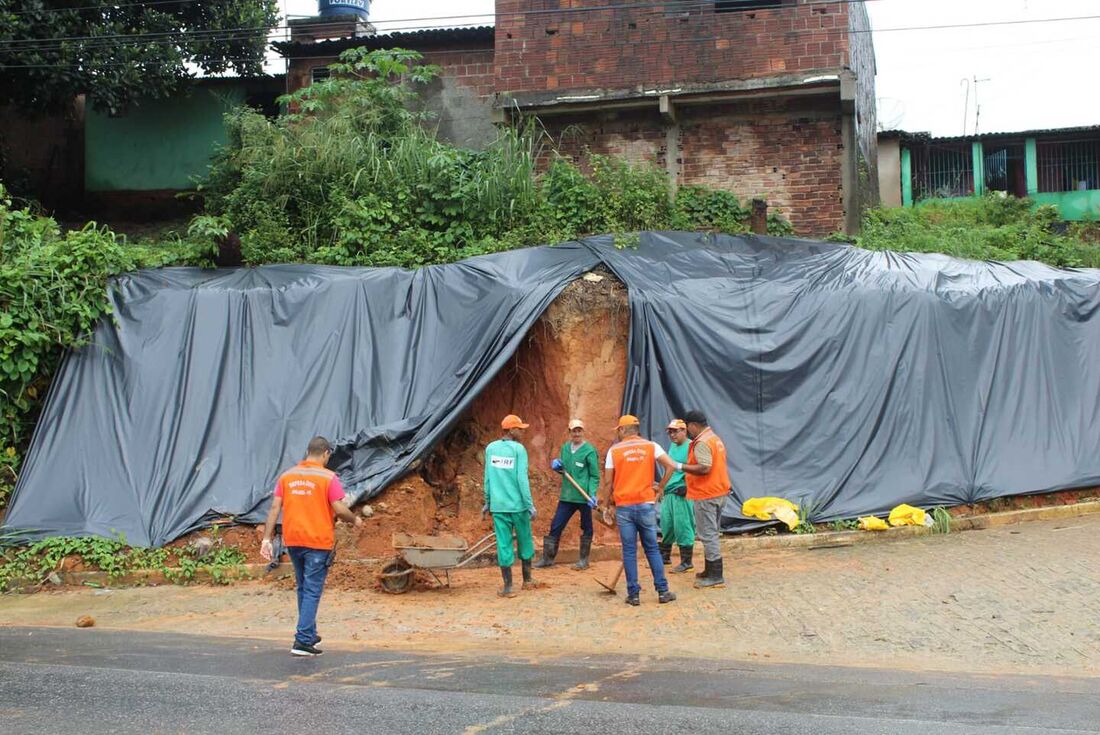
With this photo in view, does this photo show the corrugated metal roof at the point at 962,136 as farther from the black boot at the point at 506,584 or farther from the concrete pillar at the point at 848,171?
the black boot at the point at 506,584

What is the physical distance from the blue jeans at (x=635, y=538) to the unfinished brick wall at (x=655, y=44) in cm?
997

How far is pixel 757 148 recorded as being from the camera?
56.0 ft

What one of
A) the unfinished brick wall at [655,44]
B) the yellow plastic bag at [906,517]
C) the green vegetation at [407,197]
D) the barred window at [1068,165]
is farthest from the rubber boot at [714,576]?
the barred window at [1068,165]

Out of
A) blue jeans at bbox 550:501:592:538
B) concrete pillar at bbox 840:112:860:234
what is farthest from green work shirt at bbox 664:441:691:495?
concrete pillar at bbox 840:112:860:234

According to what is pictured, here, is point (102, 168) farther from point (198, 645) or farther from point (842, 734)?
point (842, 734)

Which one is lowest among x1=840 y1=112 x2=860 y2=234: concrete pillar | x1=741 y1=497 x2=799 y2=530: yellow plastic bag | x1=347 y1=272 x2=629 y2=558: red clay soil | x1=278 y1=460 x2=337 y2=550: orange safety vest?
x1=741 y1=497 x2=799 y2=530: yellow plastic bag

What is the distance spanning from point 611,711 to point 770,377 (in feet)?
23.3

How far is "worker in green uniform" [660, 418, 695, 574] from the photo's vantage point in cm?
1048

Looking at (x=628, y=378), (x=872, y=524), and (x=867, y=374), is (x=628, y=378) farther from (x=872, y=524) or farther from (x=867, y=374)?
(x=872, y=524)

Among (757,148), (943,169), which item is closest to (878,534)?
(757,148)

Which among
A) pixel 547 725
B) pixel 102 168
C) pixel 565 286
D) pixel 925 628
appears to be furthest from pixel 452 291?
pixel 102 168

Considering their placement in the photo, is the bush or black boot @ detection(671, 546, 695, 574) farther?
the bush

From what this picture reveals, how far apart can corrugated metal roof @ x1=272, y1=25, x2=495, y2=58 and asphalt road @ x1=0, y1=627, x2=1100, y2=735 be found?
14425 mm

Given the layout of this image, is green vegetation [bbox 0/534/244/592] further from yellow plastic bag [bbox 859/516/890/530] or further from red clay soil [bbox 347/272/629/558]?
yellow plastic bag [bbox 859/516/890/530]
